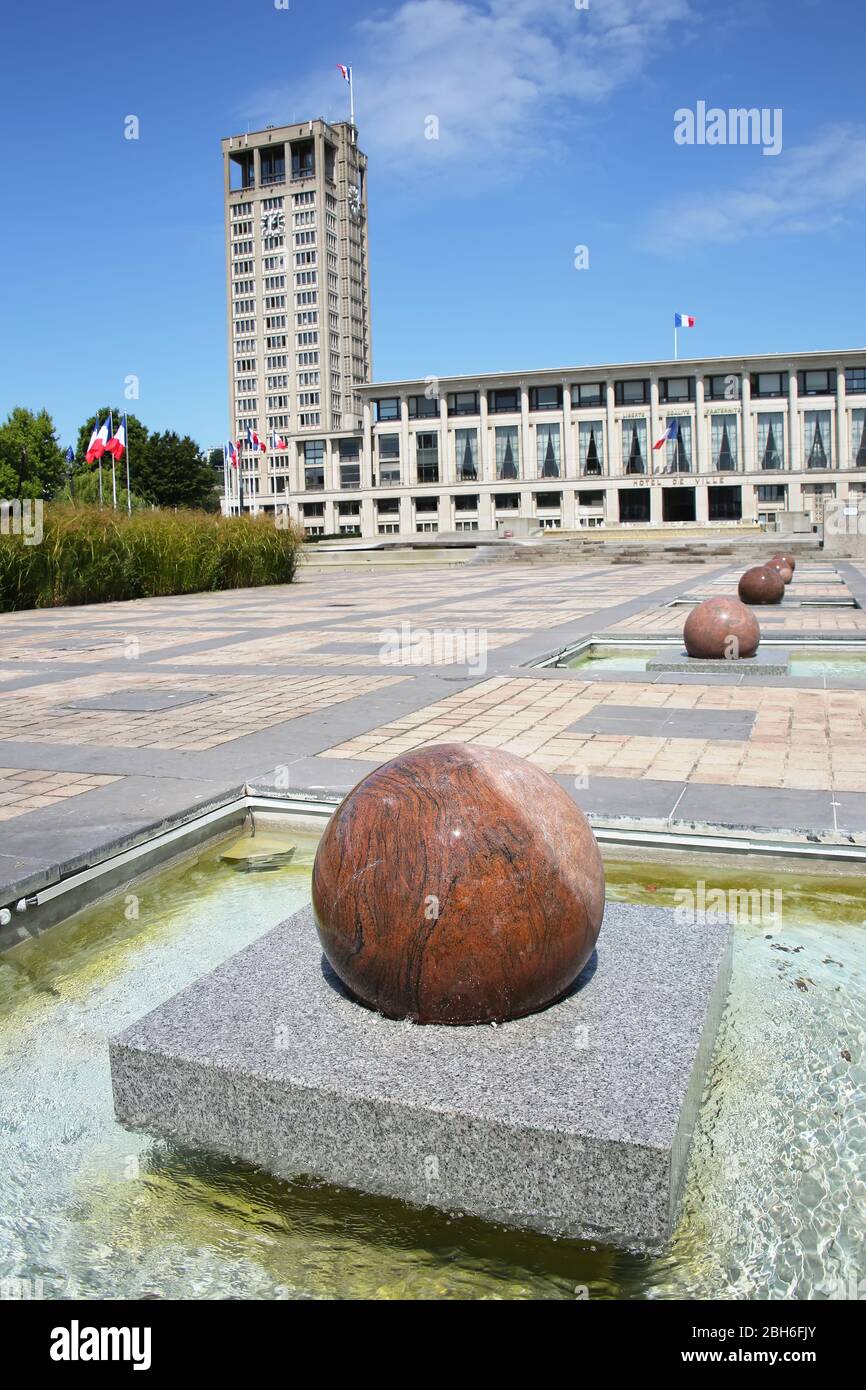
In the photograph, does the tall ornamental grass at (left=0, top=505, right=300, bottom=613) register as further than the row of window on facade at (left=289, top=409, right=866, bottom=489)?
No

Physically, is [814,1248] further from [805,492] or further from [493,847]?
[805,492]

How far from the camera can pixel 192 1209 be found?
9.12 ft

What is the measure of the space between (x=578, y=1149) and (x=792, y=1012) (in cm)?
135

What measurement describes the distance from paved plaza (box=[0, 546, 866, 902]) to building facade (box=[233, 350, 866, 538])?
2897 inches

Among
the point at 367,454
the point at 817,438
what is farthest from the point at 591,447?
the point at 367,454

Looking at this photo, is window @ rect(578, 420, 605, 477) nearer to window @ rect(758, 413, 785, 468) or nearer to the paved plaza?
window @ rect(758, 413, 785, 468)

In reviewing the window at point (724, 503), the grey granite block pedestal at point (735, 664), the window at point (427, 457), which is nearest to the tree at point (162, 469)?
the window at point (427, 457)

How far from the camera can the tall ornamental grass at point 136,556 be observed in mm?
21031

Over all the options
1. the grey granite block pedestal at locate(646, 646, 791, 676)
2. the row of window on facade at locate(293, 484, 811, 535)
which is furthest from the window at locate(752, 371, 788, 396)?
the grey granite block pedestal at locate(646, 646, 791, 676)

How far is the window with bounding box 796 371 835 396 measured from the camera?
86812 millimetres

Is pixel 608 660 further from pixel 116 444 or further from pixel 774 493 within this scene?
pixel 774 493

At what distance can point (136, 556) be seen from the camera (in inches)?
930

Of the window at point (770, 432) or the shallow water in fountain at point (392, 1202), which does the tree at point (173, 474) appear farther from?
the shallow water in fountain at point (392, 1202)

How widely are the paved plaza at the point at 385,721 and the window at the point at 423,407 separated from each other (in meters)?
83.6
